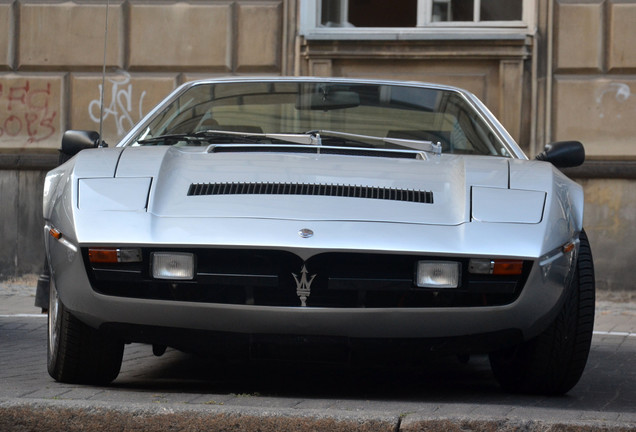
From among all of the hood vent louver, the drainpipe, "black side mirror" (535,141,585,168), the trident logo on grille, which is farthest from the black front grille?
the drainpipe

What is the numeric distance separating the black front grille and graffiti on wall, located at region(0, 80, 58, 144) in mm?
7747

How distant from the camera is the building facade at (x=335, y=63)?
34.5ft

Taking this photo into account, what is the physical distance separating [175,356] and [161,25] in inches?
237

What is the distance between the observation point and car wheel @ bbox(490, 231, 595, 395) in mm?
4121

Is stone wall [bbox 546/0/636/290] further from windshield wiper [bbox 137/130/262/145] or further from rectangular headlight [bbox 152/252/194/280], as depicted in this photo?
rectangular headlight [bbox 152/252/194/280]

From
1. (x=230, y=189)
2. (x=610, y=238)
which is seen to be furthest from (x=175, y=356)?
(x=610, y=238)

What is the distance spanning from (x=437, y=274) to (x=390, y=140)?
130 cm

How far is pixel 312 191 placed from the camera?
406cm

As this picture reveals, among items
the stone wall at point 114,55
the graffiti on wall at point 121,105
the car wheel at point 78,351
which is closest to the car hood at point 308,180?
the car wheel at point 78,351

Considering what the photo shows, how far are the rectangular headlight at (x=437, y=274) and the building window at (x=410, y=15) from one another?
24.6 feet

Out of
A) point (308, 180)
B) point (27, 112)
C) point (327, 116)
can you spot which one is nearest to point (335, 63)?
point (27, 112)

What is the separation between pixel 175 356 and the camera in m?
5.79

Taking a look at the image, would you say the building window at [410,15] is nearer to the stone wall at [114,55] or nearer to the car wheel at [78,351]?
the stone wall at [114,55]

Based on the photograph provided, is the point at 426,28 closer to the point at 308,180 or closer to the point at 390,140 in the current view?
the point at 390,140
